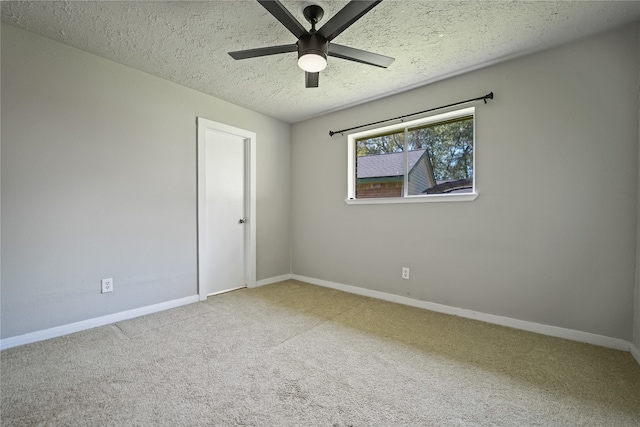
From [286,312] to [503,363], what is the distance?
1.83 metres

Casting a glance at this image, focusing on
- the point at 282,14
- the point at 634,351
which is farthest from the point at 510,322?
the point at 282,14

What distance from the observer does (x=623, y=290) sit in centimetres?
200

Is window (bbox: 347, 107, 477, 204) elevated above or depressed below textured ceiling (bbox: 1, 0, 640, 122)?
below

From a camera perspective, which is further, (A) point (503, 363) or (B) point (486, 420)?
(A) point (503, 363)

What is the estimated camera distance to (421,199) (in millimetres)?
2967

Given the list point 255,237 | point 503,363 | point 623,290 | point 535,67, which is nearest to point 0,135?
point 255,237

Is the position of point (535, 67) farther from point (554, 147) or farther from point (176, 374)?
point (176, 374)

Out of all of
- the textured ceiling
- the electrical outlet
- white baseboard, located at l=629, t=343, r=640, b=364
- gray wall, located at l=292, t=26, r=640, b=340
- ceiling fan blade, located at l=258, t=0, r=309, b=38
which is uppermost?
the textured ceiling

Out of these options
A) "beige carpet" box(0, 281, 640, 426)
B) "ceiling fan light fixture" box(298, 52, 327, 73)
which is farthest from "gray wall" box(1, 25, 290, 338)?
"ceiling fan light fixture" box(298, 52, 327, 73)

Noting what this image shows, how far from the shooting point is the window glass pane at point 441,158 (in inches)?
109

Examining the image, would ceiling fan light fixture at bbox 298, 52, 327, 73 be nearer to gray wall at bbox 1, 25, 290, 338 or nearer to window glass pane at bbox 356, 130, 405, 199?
window glass pane at bbox 356, 130, 405, 199

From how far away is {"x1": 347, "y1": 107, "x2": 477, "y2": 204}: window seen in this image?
278 cm

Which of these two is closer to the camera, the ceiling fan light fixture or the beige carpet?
→ the beige carpet

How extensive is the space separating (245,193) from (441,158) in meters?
2.47
